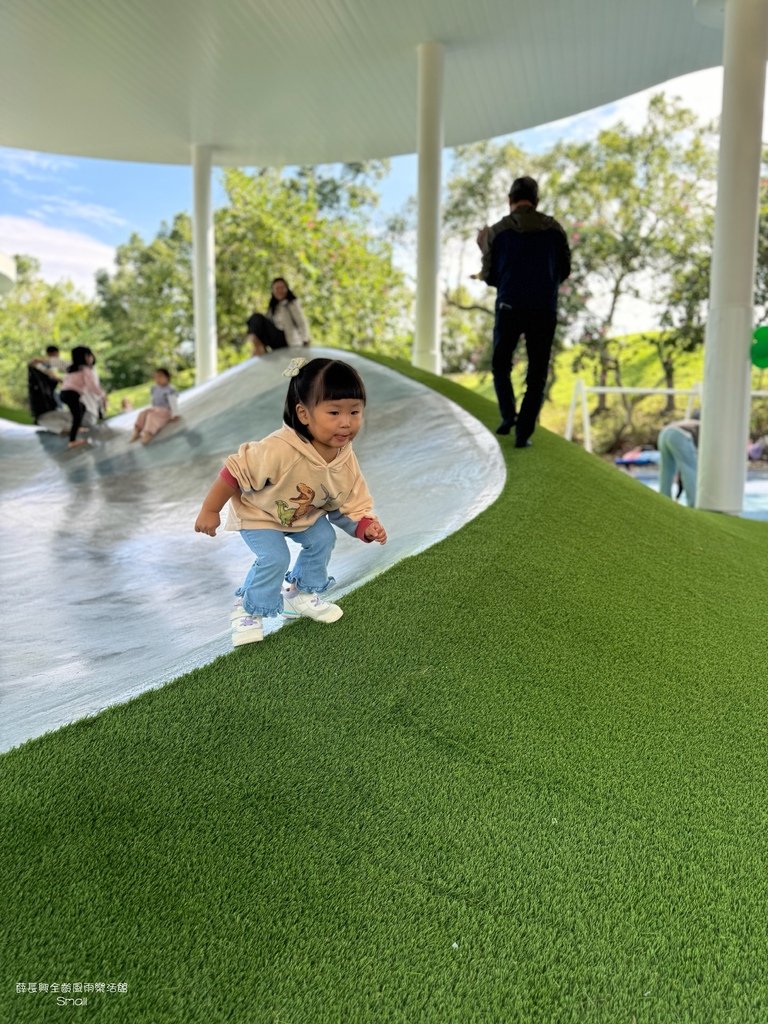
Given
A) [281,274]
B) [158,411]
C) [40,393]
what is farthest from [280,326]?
[281,274]

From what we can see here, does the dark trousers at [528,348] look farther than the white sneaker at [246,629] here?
Yes

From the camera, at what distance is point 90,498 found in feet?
21.0

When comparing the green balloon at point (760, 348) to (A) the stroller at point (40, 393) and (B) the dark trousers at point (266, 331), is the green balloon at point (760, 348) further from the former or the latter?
(A) the stroller at point (40, 393)

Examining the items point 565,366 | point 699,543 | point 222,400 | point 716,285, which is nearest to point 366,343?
point 565,366

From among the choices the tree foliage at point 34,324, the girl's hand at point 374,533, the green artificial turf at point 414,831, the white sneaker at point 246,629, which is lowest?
the green artificial turf at point 414,831

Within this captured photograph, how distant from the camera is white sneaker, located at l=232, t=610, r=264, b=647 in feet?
8.63

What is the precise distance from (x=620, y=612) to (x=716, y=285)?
531 cm

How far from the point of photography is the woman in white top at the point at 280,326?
373 inches

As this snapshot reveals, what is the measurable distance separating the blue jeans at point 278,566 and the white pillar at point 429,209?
26.1 ft

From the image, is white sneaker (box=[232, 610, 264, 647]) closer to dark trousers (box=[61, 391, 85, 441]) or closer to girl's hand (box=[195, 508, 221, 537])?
girl's hand (box=[195, 508, 221, 537])

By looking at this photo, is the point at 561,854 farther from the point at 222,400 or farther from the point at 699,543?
the point at 222,400

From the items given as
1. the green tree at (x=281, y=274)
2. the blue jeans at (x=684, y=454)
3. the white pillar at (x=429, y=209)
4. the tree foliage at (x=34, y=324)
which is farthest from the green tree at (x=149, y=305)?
the blue jeans at (x=684, y=454)

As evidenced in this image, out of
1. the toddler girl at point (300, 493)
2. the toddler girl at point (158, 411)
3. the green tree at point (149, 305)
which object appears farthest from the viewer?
the green tree at point (149, 305)

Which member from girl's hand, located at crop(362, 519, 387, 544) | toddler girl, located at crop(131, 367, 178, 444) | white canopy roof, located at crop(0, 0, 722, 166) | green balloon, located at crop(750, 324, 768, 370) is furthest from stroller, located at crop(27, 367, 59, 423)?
green balloon, located at crop(750, 324, 768, 370)
